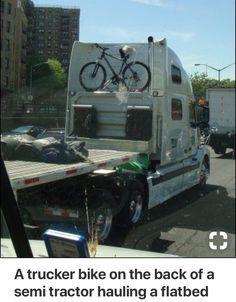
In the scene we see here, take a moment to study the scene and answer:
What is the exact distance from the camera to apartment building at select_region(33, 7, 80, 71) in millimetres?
2193

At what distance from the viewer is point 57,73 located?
265cm

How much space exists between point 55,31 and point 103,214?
2.50 meters

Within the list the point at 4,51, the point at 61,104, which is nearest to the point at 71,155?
the point at 61,104

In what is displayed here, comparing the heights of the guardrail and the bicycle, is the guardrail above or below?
below

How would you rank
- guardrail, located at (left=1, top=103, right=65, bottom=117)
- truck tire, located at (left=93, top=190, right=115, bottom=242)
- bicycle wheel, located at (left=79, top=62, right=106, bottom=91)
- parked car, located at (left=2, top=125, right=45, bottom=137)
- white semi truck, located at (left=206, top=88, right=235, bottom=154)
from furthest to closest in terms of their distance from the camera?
white semi truck, located at (left=206, top=88, right=235, bottom=154) < bicycle wheel, located at (left=79, top=62, right=106, bottom=91) < truck tire, located at (left=93, top=190, right=115, bottom=242) < parked car, located at (left=2, top=125, right=45, bottom=137) < guardrail, located at (left=1, top=103, right=65, bottom=117)

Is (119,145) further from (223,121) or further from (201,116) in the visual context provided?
(223,121)

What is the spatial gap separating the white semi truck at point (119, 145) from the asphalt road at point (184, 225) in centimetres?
15

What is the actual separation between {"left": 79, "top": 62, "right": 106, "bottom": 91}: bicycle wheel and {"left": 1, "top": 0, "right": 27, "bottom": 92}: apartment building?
6.34 feet

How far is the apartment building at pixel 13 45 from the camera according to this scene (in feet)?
7.11

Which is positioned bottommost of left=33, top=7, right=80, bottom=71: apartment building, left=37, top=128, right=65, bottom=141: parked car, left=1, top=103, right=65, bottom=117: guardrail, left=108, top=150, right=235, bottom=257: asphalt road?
left=108, top=150, right=235, bottom=257: asphalt road

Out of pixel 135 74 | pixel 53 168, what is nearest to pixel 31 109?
pixel 53 168

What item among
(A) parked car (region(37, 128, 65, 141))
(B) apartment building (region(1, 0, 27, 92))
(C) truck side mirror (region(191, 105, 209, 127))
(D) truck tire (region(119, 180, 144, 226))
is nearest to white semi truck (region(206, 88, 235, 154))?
(C) truck side mirror (region(191, 105, 209, 127))

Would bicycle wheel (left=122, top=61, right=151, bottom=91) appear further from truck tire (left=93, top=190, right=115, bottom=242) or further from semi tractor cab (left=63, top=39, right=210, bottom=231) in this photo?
truck tire (left=93, top=190, right=115, bottom=242)

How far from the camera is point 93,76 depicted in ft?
16.0
